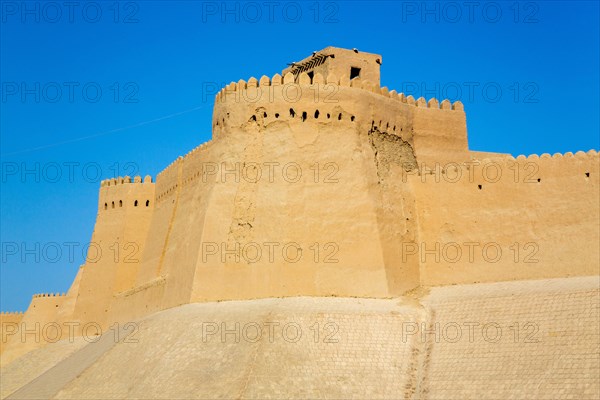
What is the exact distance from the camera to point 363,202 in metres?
25.6

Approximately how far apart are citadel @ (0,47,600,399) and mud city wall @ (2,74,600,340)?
45mm

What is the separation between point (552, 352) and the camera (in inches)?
783

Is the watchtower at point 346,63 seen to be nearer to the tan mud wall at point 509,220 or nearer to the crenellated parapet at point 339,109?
the crenellated parapet at point 339,109

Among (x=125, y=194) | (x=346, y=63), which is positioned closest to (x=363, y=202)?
(x=346, y=63)

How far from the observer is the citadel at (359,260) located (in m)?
21.2

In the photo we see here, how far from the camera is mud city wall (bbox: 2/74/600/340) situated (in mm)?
23969

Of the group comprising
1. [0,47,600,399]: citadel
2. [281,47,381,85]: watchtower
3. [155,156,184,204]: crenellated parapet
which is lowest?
[0,47,600,399]: citadel

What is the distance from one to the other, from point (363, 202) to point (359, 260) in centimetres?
173

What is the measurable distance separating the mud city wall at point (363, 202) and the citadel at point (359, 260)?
1.8 inches

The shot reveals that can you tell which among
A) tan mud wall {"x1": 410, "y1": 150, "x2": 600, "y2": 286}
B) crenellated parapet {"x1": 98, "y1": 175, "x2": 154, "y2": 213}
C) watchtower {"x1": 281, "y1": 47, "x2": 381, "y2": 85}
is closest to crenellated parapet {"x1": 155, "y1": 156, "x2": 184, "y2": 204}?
crenellated parapet {"x1": 98, "y1": 175, "x2": 154, "y2": 213}

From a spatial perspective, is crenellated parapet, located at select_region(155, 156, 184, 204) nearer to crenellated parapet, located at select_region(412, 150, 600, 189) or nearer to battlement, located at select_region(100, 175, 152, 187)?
battlement, located at select_region(100, 175, 152, 187)

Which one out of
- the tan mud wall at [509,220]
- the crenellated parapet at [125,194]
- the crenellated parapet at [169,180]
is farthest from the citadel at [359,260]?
the crenellated parapet at [125,194]

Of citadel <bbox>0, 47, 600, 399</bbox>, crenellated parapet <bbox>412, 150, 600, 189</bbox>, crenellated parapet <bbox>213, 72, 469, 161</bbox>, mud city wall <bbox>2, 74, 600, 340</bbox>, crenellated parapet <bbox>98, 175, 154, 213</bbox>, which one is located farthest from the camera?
crenellated parapet <bbox>98, 175, 154, 213</bbox>

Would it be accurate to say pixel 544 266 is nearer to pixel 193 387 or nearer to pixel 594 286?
pixel 594 286
